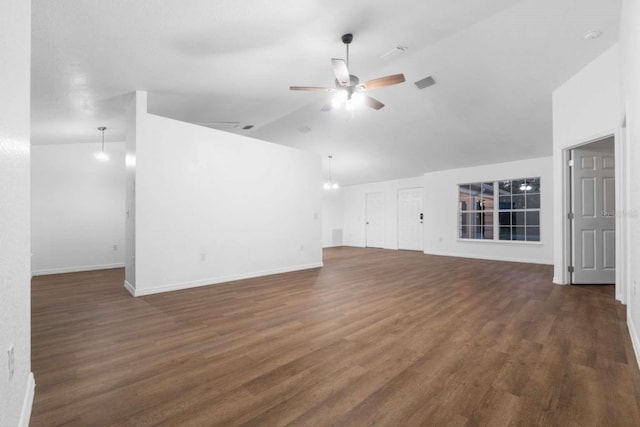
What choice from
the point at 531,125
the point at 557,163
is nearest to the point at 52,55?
the point at 557,163

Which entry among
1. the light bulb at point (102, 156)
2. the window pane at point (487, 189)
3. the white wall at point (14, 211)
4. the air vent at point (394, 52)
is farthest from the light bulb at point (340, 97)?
the window pane at point (487, 189)

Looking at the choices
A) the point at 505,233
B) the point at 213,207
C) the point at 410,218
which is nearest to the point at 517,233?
the point at 505,233

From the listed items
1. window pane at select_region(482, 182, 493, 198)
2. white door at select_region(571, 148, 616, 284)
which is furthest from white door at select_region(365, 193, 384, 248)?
white door at select_region(571, 148, 616, 284)

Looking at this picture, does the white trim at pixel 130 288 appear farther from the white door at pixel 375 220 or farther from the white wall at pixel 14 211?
the white door at pixel 375 220

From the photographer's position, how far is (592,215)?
4.39 meters

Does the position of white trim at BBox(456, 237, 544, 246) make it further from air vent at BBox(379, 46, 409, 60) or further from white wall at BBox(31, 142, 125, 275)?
white wall at BBox(31, 142, 125, 275)

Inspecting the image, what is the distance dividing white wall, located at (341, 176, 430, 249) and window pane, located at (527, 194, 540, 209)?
2480mm

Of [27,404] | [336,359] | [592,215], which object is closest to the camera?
[27,404]

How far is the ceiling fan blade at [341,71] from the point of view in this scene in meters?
2.78

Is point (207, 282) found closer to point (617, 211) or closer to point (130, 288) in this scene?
point (130, 288)

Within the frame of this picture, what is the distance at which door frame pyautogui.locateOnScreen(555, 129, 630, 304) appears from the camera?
3369 mm

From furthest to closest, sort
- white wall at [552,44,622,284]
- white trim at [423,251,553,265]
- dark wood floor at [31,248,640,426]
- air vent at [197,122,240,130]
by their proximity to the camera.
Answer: white trim at [423,251,553,265] < air vent at [197,122,240,130] < white wall at [552,44,622,284] < dark wood floor at [31,248,640,426]

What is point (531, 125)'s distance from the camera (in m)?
5.46

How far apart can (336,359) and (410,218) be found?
783 centimetres
